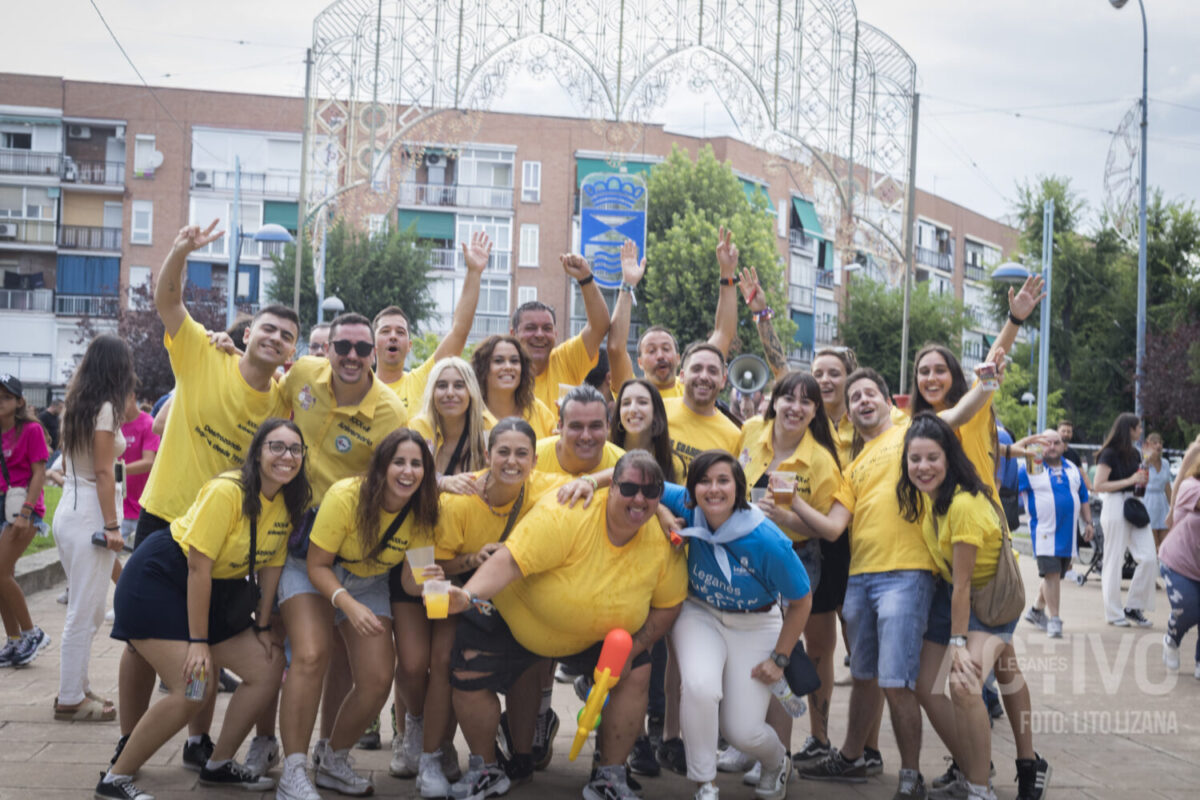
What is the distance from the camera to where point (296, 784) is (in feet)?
16.1

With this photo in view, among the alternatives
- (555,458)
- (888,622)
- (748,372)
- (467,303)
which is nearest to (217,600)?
(555,458)

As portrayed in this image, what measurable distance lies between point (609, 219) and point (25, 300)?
34944 millimetres

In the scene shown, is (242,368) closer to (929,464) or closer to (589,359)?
(589,359)

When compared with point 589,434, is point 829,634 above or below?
below

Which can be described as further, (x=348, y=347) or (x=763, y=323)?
(x=763, y=323)

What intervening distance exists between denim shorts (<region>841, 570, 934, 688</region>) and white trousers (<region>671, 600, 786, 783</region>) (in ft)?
1.39

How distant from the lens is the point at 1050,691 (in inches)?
318

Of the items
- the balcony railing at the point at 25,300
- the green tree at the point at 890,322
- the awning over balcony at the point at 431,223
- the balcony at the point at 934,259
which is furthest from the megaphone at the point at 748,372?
the balcony at the point at 934,259

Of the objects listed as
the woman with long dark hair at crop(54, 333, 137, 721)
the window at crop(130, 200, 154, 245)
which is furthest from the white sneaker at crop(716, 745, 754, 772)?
the window at crop(130, 200, 154, 245)

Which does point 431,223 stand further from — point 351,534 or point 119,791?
point 119,791

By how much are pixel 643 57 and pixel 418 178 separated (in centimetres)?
2631

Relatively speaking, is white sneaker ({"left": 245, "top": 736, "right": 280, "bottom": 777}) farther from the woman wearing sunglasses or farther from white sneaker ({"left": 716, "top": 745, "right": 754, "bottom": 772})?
white sneaker ({"left": 716, "top": 745, "right": 754, "bottom": 772})

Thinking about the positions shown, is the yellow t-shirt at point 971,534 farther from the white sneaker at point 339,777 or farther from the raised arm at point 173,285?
the raised arm at point 173,285

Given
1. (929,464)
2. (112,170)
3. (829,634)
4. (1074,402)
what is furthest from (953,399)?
Answer: (112,170)
